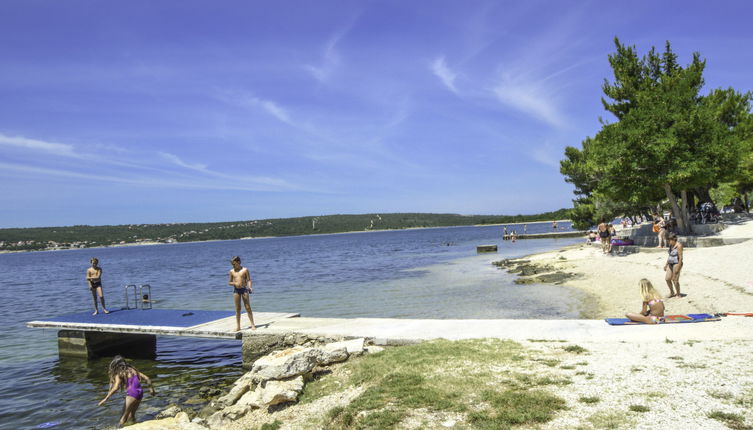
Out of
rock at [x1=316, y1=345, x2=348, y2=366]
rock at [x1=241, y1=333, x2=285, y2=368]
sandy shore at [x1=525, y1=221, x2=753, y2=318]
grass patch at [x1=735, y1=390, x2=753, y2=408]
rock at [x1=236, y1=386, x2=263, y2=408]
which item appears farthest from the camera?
sandy shore at [x1=525, y1=221, x2=753, y2=318]

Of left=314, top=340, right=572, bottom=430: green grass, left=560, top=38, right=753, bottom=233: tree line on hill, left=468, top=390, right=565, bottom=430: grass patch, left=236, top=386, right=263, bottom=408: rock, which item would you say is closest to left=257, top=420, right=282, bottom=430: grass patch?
left=314, top=340, right=572, bottom=430: green grass

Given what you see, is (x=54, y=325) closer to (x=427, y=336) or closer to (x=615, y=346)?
(x=427, y=336)

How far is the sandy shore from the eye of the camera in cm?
1241

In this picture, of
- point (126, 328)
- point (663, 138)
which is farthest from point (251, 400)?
point (663, 138)

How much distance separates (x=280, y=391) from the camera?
736 centimetres

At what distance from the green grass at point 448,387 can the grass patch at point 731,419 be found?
1537mm

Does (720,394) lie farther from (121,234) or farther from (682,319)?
(121,234)

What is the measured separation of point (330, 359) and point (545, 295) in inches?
519

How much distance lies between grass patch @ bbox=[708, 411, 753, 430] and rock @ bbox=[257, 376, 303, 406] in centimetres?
551

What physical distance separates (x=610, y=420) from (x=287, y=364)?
5.03 metres

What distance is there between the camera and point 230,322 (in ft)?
42.9

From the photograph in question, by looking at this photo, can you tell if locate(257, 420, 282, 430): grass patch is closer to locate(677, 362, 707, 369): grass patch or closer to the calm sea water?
the calm sea water

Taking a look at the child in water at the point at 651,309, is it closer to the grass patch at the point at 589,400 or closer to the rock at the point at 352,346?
the grass patch at the point at 589,400

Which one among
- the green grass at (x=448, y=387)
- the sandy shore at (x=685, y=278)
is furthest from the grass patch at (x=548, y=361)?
the sandy shore at (x=685, y=278)
